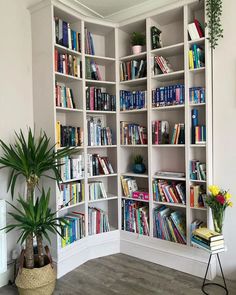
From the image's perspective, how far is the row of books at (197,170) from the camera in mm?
2505

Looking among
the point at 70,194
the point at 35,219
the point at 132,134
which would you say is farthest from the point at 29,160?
the point at 132,134

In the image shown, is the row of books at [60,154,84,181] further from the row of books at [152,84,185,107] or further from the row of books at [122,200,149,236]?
the row of books at [152,84,185,107]

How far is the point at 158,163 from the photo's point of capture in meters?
2.96

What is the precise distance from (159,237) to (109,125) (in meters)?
1.44

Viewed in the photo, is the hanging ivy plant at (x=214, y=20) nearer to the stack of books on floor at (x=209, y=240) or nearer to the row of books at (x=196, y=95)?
the row of books at (x=196, y=95)

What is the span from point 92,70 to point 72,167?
1.17 metres

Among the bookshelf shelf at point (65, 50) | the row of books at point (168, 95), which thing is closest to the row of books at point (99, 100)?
the bookshelf shelf at point (65, 50)

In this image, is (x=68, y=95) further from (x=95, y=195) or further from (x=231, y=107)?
(x=231, y=107)

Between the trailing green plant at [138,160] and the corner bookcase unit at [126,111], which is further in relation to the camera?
the trailing green plant at [138,160]

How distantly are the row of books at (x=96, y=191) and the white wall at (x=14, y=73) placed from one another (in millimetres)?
797

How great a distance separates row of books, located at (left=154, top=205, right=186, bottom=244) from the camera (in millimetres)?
2652

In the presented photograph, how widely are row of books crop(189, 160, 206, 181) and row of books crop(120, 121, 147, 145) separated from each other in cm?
63

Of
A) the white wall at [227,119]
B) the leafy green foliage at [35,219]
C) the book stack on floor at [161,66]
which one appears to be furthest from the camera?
the book stack on floor at [161,66]

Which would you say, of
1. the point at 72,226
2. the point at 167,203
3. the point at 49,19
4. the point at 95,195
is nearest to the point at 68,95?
the point at 49,19
